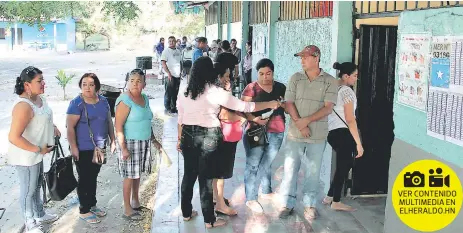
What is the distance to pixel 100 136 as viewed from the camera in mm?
5117

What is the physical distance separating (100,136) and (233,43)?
7.58m

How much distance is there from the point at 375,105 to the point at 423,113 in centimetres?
158

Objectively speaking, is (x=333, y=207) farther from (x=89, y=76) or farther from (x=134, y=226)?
(x=89, y=76)

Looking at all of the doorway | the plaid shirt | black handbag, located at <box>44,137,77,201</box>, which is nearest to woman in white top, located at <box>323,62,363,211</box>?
the plaid shirt

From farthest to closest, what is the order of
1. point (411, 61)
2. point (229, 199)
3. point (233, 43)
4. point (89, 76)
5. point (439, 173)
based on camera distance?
point (233, 43) → point (229, 199) → point (89, 76) → point (411, 61) → point (439, 173)

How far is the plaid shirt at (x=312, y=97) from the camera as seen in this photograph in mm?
4684

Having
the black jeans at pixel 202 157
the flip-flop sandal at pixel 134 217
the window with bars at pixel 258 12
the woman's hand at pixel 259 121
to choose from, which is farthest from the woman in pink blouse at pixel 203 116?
the window with bars at pixel 258 12

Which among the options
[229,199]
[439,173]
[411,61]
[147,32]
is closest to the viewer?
[439,173]

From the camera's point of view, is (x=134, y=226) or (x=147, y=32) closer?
(x=134, y=226)

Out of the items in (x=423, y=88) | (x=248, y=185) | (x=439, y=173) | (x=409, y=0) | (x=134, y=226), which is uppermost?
(x=409, y=0)

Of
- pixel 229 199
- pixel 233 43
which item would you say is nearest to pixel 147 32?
pixel 233 43

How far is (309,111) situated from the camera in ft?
15.5

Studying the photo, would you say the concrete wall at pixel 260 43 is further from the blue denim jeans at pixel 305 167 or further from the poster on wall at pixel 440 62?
the poster on wall at pixel 440 62

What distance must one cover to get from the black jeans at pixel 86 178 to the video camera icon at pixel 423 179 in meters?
2.99
